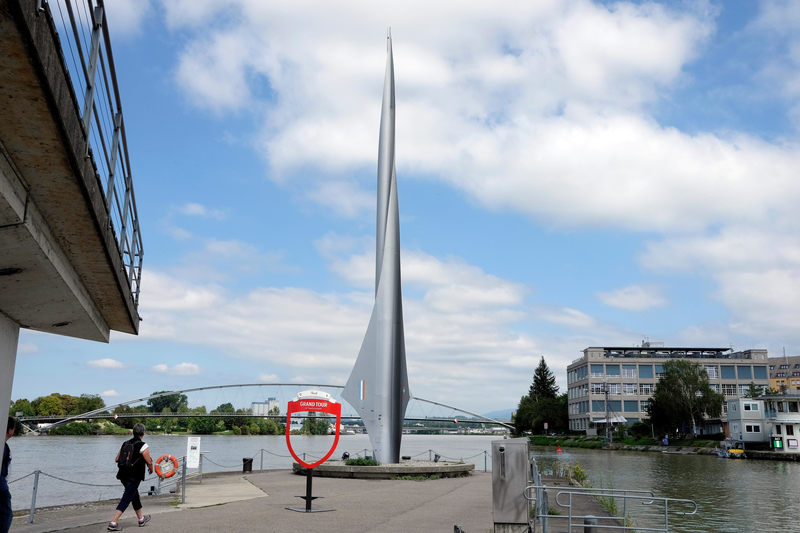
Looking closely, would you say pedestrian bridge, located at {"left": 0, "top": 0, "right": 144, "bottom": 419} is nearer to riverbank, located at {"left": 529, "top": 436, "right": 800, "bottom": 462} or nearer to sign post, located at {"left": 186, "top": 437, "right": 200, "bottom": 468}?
sign post, located at {"left": 186, "top": 437, "right": 200, "bottom": 468}

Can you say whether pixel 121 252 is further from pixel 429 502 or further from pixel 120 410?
pixel 120 410

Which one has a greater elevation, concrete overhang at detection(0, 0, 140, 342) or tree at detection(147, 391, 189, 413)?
concrete overhang at detection(0, 0, 140, 342)

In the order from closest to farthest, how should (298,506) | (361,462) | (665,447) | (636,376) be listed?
(298,506) → (361,462) → (665,447) → (636,376)

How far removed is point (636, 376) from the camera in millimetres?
108500

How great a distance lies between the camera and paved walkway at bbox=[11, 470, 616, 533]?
463 inches

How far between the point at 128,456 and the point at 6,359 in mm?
2654

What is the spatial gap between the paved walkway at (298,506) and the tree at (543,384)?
412 ft

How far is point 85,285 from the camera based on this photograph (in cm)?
1054

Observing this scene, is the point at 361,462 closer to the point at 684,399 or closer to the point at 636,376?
the point at 684,399

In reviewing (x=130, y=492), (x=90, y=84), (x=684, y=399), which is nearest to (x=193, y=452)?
(x=130, y=492)

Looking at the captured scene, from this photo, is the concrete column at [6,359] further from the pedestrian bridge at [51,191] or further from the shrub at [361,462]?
the shrub at [361,462]

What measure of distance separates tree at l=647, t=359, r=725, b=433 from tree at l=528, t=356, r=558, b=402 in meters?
55.0

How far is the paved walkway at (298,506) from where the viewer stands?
38.5 feet

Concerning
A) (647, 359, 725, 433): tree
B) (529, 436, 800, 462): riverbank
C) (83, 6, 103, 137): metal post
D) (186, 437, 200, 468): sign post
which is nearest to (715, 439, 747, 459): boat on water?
(529, 436, 800, 462): riverbank
